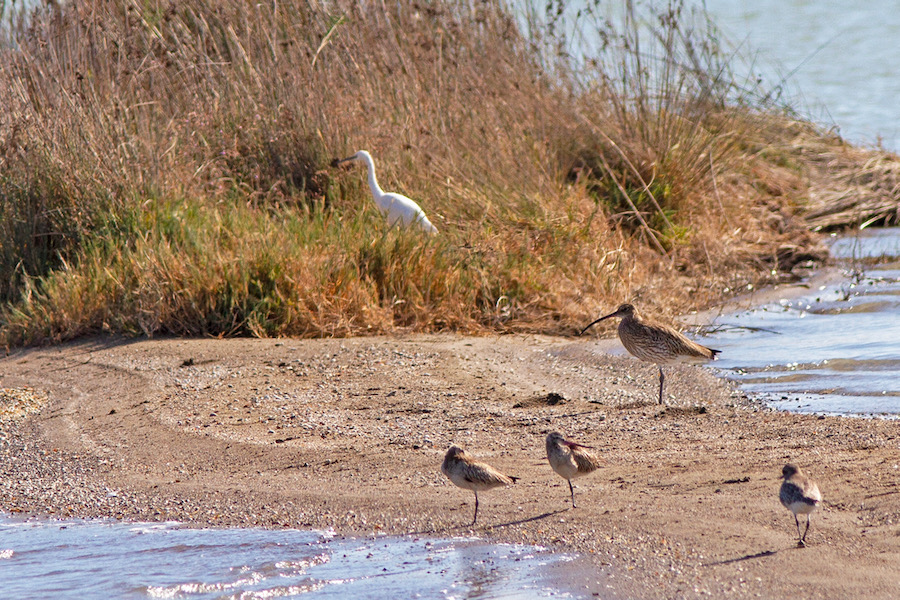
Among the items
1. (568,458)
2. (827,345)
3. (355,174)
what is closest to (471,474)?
(568,458)

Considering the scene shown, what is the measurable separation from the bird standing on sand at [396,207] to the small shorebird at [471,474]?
4213mm

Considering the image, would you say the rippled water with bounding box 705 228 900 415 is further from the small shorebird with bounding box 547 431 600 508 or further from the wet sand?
the small shorebird with bounding box 547 431 600 508

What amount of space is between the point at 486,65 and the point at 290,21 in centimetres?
204

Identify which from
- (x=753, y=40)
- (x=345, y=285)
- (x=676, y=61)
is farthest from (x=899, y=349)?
(x=753, y=40)

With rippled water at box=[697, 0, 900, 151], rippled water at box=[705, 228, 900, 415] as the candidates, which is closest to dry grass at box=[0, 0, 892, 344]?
rippled water at box=[705, 228, 900, 415]

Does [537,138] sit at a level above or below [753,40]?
below

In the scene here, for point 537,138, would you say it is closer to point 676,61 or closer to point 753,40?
point 676,61

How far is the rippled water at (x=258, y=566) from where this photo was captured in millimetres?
4332

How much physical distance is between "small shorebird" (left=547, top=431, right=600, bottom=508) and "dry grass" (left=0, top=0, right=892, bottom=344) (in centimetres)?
353

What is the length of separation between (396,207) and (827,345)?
364cm

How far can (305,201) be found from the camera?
10.3m

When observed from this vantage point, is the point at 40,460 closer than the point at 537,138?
Yes

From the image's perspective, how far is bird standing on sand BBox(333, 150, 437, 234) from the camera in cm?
913

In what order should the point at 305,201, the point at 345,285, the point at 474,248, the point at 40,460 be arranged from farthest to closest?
the point at 305,201 < the point at 474,248 < the point at 345,285 < the point at 40,460
